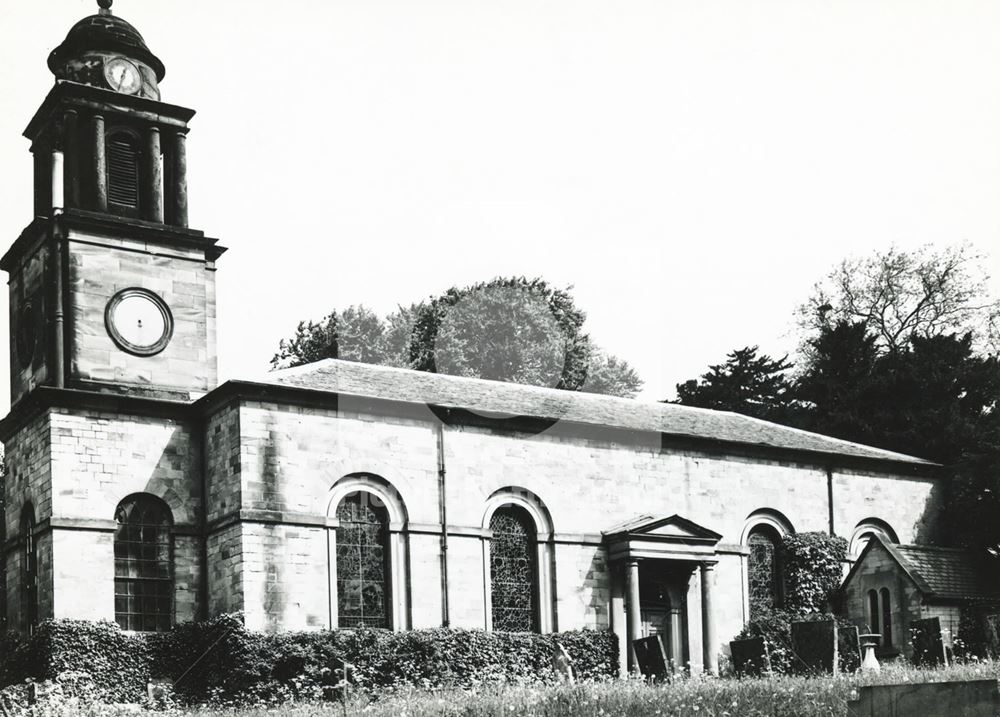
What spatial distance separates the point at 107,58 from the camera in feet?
105

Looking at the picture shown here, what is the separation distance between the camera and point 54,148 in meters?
31.0

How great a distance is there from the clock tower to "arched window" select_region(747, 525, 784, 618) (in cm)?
1548

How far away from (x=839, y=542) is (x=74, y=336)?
2132 centimetres

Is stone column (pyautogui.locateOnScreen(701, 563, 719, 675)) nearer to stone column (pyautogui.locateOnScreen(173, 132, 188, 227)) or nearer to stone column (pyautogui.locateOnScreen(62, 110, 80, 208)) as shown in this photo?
stone column (pyautogui.locateOnScreen(173, 132, 188, 227))

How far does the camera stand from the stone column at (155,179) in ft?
104

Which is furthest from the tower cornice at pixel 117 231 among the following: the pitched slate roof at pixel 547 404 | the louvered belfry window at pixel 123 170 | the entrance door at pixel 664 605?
the entrance door at pixel 664 605

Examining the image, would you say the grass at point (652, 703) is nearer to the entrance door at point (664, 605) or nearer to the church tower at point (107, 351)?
the church tower at point (107, 351)

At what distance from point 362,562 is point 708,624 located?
9099 mm

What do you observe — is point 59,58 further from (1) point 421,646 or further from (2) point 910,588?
(2) point 910,588

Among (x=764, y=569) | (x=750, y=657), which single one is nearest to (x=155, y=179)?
(x=750, y=657)

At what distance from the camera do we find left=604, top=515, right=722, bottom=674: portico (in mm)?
31297

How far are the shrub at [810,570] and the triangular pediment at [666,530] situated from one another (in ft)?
12.0

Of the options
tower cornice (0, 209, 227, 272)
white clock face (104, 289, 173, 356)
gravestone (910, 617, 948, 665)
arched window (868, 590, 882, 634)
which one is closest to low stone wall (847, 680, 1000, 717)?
gravestone (910, 617, 948, 665)

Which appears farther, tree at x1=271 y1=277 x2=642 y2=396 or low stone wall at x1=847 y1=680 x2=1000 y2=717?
tree at x1=271 y1=277 x2=642 y2=396
